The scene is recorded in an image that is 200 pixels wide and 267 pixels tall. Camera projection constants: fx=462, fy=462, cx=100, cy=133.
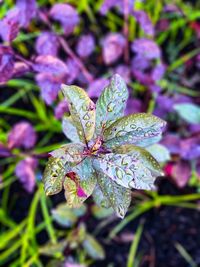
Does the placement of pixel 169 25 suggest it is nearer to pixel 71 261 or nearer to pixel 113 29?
pixel 113 29

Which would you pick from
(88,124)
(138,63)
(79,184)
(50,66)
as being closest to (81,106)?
(88,124)

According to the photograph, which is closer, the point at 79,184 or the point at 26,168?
the point at 79,184

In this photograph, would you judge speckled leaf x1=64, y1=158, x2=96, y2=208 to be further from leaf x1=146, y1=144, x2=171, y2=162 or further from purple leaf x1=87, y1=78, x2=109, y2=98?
purple leaf x1=87, y1=78, x2=109, y2=98

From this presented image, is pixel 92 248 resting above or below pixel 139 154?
below

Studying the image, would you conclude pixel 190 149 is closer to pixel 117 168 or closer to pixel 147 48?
pixel 147 48

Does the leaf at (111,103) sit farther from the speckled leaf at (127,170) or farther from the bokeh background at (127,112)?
the bokeh background at (127,112)

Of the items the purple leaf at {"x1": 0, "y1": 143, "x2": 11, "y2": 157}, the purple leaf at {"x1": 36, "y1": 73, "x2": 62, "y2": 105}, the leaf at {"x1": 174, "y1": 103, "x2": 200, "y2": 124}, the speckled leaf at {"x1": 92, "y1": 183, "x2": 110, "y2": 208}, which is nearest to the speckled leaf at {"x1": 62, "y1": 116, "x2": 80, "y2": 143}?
the speckled leaf at {"x1": 92, "y1": 183, "x2": 110, "y2": 208}

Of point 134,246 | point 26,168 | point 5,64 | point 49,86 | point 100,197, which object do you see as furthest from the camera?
point 134,246
